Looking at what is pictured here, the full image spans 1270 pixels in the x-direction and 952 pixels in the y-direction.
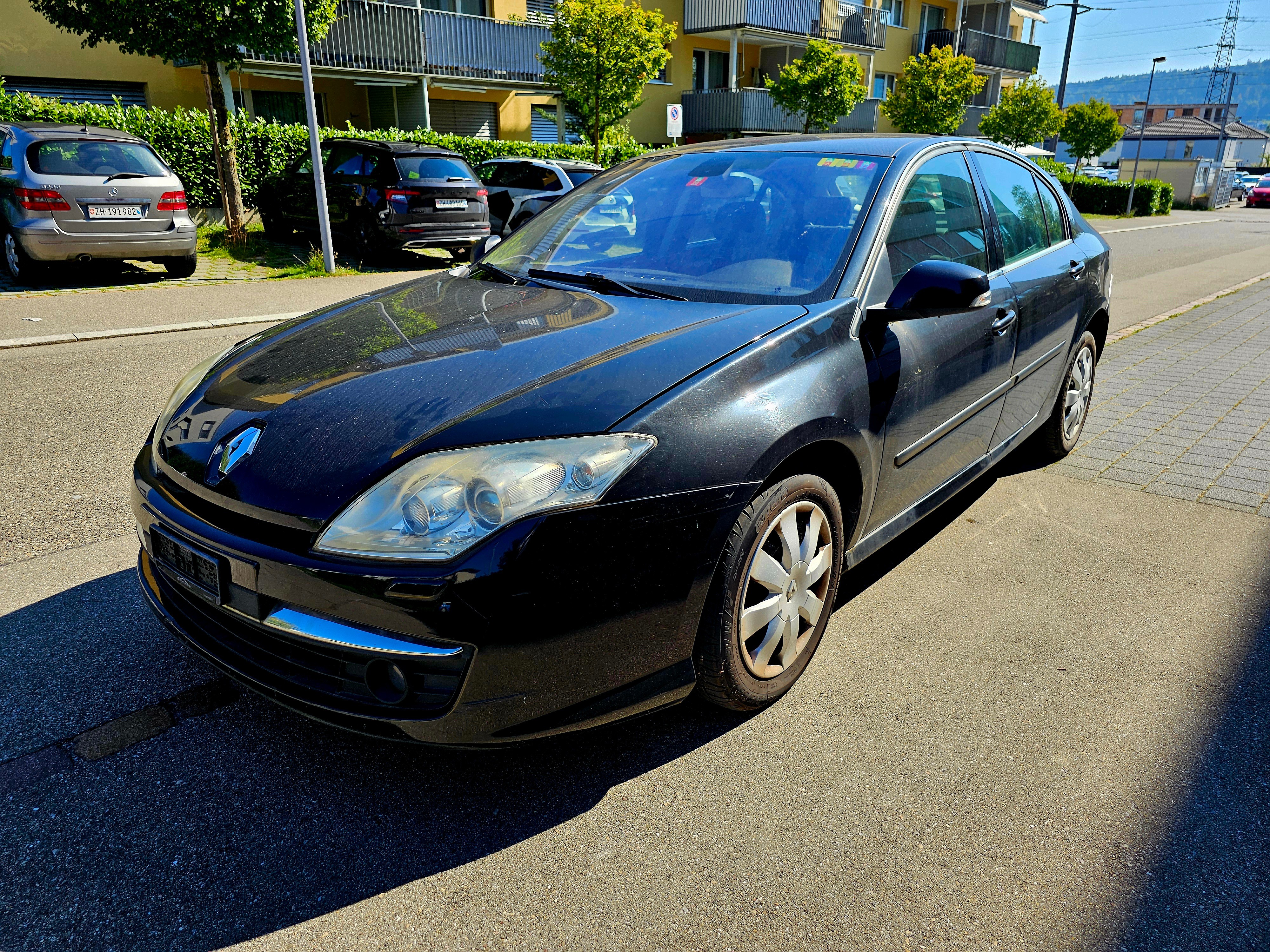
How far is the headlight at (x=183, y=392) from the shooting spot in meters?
2.65

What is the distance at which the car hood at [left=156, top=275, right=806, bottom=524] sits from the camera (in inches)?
82.6

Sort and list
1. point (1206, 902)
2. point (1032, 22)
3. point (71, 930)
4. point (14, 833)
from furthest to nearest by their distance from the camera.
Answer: point (1032, 22) → point (14, 833) → point (1206, 902) → point (71, 930)

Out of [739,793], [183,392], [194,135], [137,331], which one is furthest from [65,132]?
[739,793]

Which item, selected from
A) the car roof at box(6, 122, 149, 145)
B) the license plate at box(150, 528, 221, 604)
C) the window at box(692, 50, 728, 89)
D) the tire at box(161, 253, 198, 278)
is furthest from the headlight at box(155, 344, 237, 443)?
the window at box(692, 50, 728, 89)

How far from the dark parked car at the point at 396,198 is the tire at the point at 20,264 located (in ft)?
12.4

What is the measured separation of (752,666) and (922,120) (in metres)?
35.5

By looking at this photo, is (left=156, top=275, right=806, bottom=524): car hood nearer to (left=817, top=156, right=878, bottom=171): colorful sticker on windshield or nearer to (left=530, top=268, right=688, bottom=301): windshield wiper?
(left=530, top=268, right=688, bottom=301): windshield wiper

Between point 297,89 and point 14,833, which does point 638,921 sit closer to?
point 14,833

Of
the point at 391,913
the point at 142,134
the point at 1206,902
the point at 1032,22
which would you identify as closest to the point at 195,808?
the point at 391,913

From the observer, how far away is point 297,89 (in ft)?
73.6

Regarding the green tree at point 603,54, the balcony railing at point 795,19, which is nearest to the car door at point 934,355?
the green tree at point 603,54

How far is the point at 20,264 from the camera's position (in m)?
10.0

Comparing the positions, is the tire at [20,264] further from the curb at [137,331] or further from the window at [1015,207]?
the window at [1015,207]

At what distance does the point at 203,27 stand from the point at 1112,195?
36.7 metres
